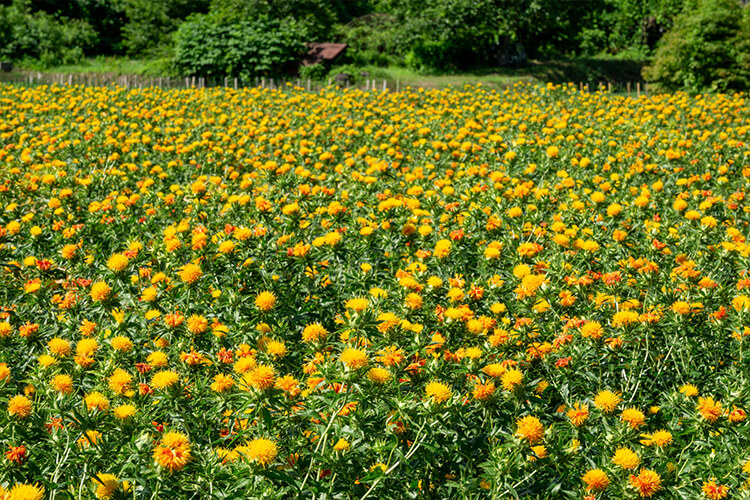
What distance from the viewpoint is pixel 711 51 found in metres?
15.1

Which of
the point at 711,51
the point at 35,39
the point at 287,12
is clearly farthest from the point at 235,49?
the point at 35,39

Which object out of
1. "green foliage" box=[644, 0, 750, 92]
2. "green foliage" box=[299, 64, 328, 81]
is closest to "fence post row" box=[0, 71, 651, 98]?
"green foliage" box=[299, 64, 328, 81]

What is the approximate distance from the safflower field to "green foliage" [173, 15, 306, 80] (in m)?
14.4

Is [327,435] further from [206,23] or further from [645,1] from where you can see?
[645,1]

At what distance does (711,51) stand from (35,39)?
28.8 meters

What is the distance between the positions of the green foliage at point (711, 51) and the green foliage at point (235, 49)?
11.6 meters

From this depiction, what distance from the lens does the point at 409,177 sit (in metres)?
4.98

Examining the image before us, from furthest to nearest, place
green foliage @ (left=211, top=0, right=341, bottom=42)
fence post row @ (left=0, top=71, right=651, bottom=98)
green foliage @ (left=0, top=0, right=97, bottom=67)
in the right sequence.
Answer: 1. green foliage @ (left=0, top=0, right=97, bottom=67)
2. green foliage @ (left=211, top=0, right=341, bottom=42)
3. fence post row @ (left=0, top=71, right=651, bottom=98)

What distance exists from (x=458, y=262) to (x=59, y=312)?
2.27 metres

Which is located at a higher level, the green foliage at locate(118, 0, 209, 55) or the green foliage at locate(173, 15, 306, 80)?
the green foliage at locate(118, 0, 209, 55)

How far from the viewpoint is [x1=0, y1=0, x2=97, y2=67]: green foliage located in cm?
2777

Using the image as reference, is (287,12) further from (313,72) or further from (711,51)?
(711,51)

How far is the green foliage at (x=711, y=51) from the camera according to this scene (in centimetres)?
1495

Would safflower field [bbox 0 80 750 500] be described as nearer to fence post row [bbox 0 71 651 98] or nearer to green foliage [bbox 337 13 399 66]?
fence post row [bbox 0 71 651 98]
